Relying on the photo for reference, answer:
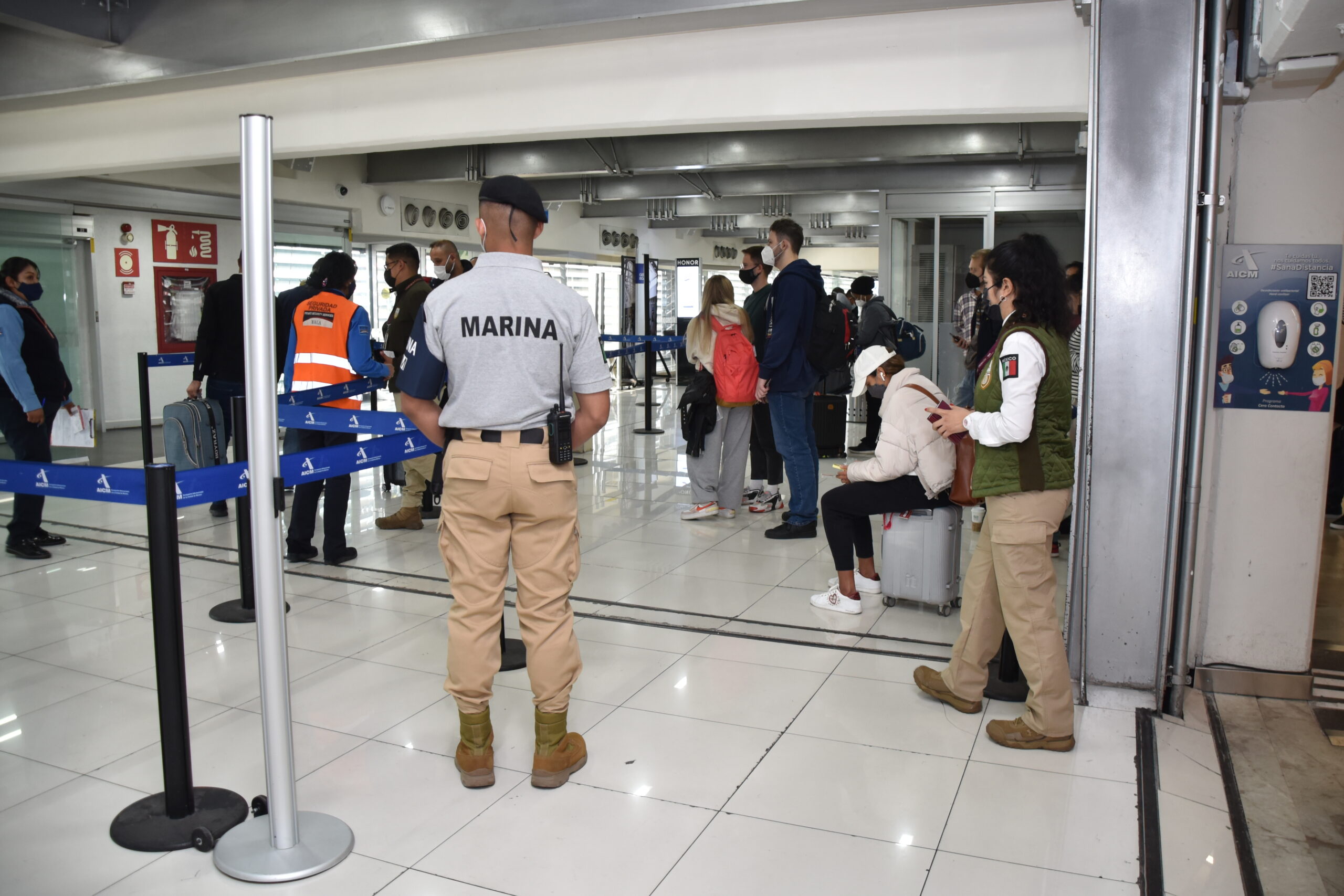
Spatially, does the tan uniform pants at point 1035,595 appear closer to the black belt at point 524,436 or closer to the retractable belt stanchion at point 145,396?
the black belt at point 524,436

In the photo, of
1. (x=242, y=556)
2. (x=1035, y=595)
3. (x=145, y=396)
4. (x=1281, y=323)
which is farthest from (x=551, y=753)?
(x=145, y=396)

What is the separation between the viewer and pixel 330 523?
499cm

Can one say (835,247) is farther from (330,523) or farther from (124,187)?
(330,523)

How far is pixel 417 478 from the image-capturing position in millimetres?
5922

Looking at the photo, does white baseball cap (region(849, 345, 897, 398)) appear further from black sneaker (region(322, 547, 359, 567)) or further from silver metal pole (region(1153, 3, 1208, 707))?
black sneaker (region(322, 547, 359, 567))

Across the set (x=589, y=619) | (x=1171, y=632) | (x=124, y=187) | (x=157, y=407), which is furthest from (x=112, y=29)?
(x=157, y=407)

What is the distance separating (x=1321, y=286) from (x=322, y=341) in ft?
13.9

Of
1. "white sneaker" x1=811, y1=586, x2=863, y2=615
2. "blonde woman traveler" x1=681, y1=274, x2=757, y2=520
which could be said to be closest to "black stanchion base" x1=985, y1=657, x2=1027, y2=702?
"white sneaker" x1=811, y1=586, x2=863, y2=615

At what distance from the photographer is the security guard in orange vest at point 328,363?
492 centimetres

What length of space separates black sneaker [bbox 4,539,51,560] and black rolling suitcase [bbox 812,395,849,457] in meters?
5.65

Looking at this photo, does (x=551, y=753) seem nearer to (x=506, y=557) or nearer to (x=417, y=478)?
(x=506, y=557)

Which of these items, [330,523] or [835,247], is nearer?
[330,523]

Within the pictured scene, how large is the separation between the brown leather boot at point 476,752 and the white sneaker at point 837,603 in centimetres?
195

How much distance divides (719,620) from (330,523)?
2.12 m
